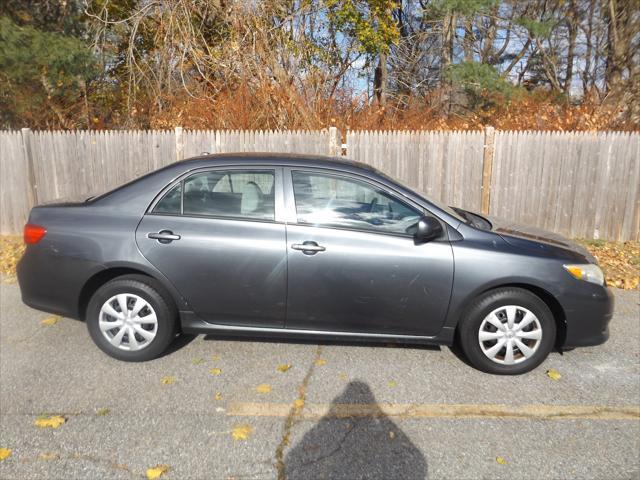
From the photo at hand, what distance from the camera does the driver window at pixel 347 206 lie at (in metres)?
3.56

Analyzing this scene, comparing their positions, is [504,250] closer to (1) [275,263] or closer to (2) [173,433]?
(1) [275,263]

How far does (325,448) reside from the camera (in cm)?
272

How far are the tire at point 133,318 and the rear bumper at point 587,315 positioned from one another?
3028 mm

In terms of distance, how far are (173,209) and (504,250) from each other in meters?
2.56

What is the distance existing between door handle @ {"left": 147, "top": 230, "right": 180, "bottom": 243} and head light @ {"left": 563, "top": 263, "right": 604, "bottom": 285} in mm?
2963

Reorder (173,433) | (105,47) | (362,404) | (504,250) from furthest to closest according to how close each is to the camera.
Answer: (105,47) < (504,250) < (362,404) < (173,433)

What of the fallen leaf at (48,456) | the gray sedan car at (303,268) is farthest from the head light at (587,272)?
the fallen leaf at (48,456)

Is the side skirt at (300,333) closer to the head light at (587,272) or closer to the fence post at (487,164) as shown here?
the head light at (587,272)

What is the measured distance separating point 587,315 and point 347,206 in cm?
198

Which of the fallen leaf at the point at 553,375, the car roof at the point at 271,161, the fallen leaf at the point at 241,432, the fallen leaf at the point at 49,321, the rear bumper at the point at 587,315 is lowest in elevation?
the fallen leaf at the point at 241,432

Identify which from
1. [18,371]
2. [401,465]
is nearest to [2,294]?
[18,371]

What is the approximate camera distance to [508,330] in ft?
11.5

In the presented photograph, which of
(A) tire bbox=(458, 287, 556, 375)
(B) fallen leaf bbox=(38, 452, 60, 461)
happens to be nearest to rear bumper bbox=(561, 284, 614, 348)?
(A) tire bbox=(458, 287, 556, 375)

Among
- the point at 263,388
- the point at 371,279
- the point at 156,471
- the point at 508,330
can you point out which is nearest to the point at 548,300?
the point at 508,330
